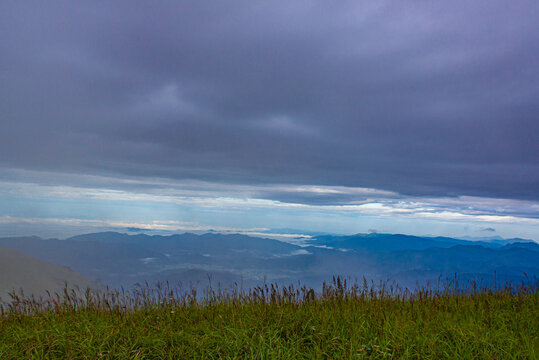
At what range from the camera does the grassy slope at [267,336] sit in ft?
19.2

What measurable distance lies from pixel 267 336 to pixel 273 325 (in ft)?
1.40

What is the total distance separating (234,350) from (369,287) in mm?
6154

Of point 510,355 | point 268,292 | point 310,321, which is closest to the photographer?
point 510,355

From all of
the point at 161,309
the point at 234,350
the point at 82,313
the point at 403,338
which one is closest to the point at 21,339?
the point at 82,313

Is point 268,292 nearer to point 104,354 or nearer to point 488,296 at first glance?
point 104,354

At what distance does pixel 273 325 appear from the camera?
7.04m

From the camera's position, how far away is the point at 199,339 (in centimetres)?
645

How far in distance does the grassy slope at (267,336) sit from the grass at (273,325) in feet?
0.08

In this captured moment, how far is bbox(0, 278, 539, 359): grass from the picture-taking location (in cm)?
590

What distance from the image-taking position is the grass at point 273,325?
5902 millimetres

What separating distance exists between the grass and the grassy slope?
2cm

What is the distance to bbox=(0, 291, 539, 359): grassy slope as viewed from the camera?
5.84 metres

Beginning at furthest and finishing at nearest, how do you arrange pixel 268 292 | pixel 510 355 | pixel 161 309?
pixel 268 292
pixel 161 309
pixel 510 355

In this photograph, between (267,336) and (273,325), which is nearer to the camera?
(267,336)
